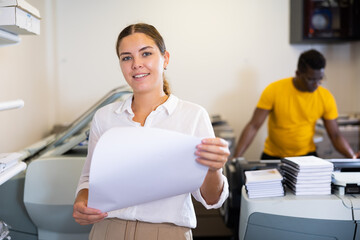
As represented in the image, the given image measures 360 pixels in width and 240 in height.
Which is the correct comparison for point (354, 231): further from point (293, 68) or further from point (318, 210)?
point (293, 68)

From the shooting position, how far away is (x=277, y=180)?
1572mm

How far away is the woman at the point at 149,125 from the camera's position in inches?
43.8

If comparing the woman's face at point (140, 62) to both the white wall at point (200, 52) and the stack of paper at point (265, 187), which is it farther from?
the white wall at point (200, 52)

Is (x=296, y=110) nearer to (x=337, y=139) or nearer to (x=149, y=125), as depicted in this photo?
(x=337, y=139)

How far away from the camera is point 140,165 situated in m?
0.97

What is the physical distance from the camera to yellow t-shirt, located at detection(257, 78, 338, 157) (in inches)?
102

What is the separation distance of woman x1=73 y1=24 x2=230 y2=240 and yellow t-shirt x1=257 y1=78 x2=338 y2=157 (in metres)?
1.57

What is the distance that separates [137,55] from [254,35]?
3.02 metres

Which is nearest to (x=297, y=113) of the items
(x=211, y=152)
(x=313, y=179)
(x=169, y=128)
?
(x=313, y=179)

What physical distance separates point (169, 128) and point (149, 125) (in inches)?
2.6

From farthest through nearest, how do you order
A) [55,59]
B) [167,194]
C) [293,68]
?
[293,68]
[55,59]
[167,194]

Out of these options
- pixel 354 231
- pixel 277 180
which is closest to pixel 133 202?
pixel 277 180

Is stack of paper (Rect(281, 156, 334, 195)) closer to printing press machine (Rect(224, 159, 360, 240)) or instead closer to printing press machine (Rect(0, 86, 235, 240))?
printing press machine (Rect(224, 159, 360, 240))

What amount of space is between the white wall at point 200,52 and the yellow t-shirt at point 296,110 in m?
1.36
